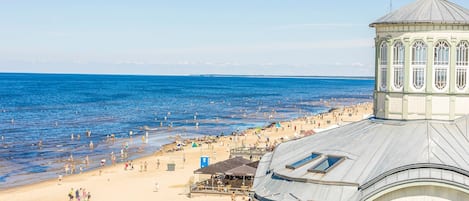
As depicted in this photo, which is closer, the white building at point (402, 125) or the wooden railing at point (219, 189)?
the white building at point (402, 125)

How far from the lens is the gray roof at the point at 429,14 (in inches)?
549

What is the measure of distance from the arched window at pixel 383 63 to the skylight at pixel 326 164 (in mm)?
2399

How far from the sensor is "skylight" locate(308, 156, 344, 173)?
13339 millimetres

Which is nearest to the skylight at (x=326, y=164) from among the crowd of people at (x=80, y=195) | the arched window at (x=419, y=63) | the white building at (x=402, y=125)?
the white building at (x=402, y=125)

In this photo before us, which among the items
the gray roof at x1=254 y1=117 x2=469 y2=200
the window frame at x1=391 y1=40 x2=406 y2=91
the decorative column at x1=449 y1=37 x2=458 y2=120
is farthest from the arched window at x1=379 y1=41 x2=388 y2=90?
the decorative column at x1=449 y1=37 x2=458 y2=120

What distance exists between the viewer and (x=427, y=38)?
46.0 ft

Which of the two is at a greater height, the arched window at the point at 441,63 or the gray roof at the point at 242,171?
the arched window at the point at 441,63

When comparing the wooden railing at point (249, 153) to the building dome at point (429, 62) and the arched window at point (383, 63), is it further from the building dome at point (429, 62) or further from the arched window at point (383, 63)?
the building dome at point (429, 62)

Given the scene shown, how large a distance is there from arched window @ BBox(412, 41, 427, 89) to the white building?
2 cm

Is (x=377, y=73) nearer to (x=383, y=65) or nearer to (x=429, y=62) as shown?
(x=383, y=65)

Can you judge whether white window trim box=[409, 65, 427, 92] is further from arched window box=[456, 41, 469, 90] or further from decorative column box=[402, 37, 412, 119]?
arched window box=[456, 41, 469, 90]

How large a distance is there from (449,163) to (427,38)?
3211 mm

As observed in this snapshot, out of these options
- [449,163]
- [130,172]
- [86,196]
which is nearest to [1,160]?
[130,172]

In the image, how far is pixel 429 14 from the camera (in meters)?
14.2
